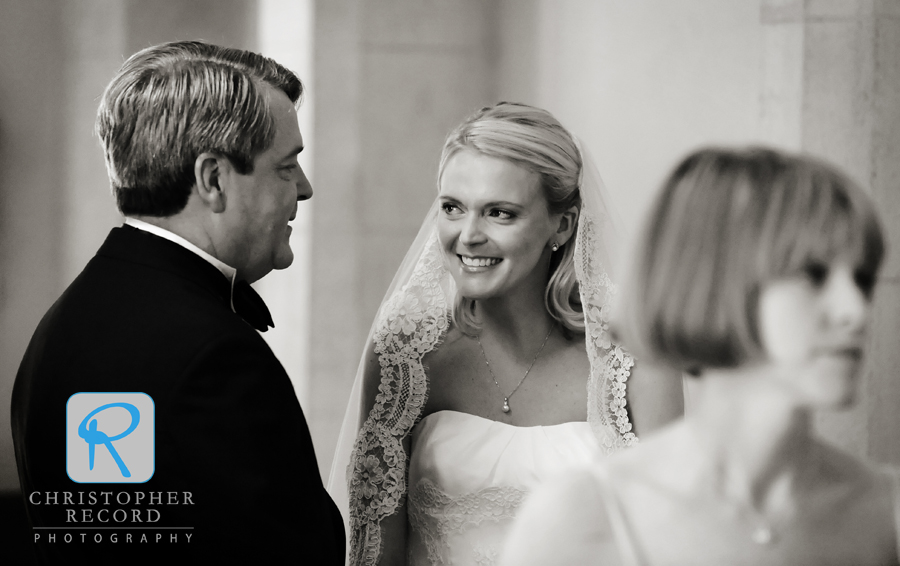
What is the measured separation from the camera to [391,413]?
1.67 m

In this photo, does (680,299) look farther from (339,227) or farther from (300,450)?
(339,227)

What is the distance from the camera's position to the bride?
1532 mm

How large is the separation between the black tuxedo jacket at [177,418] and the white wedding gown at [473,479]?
17.2 inches

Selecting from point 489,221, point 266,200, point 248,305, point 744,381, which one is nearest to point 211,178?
point 266,200

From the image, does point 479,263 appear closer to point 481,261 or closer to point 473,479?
point 481,261

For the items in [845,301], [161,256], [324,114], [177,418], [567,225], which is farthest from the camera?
[324,114]

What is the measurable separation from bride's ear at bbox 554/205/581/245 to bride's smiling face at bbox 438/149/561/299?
54mm

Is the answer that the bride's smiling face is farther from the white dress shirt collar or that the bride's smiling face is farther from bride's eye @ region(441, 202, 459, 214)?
the white dress shirt collar

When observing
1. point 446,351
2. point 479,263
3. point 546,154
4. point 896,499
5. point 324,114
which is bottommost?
point 446,351

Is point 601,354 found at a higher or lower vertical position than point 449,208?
lower

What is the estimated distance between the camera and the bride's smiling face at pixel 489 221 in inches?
59.7

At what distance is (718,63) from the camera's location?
1.46 meters

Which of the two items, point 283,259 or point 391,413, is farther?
point 391,413

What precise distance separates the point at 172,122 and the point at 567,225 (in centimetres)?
79
